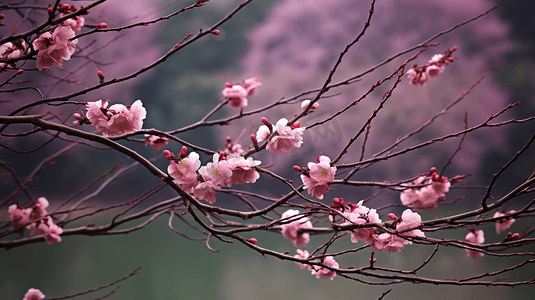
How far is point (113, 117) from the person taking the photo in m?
0.72

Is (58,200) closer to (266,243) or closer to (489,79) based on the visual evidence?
(266,243)

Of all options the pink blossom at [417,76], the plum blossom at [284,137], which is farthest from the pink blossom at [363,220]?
the pink blossom at [417,76]

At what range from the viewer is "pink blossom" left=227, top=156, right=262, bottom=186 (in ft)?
2.35

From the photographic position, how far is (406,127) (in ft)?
7.16

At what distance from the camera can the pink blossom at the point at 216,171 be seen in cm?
71

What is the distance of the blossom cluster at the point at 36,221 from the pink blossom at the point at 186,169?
880 millimetres

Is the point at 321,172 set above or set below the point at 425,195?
below

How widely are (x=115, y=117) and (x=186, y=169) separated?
0.22 meters

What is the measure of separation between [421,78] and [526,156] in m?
1.20

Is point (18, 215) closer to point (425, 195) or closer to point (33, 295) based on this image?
point (33, 295)

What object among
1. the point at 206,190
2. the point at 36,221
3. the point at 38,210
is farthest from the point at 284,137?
the point at 38,210

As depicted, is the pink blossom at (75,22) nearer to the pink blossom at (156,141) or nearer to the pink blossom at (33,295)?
the pink blossom at (156,141)

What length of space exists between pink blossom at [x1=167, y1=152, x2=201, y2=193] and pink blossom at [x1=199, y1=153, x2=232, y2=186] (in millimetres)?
21

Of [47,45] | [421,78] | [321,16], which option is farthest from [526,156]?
[47,45]
